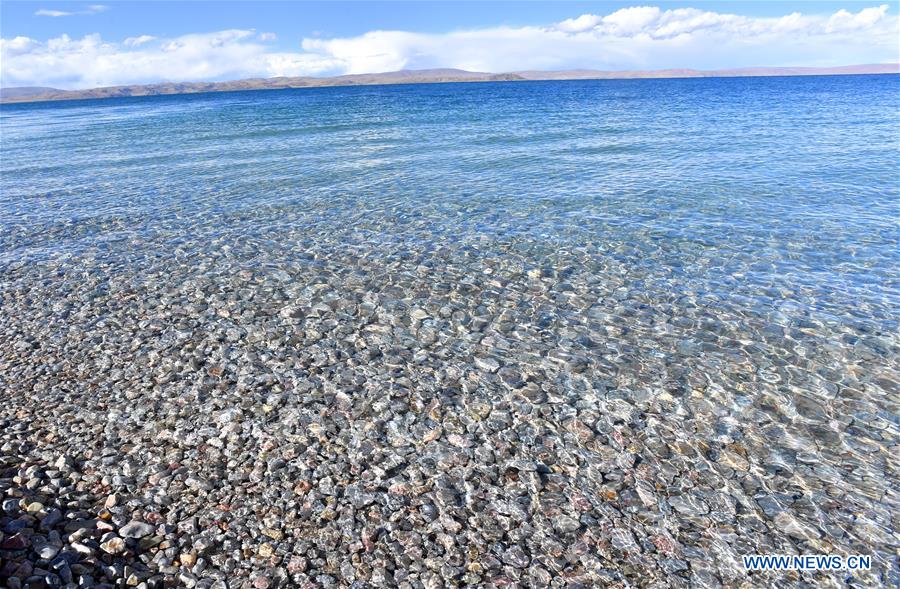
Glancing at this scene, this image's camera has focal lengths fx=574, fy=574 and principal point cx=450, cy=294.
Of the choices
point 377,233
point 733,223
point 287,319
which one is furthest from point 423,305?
point 733,223

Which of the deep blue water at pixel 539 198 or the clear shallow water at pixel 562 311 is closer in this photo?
the clear shallow water at pixel 562 311

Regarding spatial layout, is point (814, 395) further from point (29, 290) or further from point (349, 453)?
point (29, 290)

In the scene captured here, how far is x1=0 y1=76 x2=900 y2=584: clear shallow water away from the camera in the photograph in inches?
289

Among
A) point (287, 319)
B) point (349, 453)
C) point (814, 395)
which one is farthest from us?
point (287, 319)

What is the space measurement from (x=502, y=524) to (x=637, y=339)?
214 inches

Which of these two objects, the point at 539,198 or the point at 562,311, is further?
the point at 539,198

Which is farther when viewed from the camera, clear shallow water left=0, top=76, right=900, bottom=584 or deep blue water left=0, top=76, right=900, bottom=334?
deep blue water left=0, top=76, right=900, bottom=334

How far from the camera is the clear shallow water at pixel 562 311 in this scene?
733 centimetres

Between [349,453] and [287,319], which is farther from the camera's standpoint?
[287,319]

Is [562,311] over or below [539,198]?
below

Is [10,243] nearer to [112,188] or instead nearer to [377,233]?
[112,188]

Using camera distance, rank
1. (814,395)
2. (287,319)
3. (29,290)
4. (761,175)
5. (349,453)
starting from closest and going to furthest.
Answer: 1. (349,453)
2. (814,395)
3. (287,319)
4. (29,290)
5. (761,175)

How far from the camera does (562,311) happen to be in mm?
11938

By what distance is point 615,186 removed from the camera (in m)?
23.0
